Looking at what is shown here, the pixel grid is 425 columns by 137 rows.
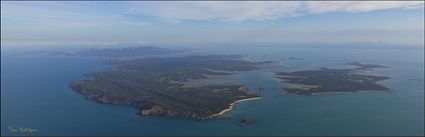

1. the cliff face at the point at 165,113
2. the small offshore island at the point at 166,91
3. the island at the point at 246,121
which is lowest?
the island at the point at 246,121

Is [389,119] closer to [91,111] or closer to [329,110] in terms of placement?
[329,110]

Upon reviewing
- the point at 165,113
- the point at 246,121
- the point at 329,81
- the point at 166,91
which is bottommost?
the point at 246,121

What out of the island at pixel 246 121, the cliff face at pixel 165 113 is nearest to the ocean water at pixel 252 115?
the island at pixel 246 121

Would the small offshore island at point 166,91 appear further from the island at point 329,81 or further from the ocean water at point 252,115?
the island at point 329,81

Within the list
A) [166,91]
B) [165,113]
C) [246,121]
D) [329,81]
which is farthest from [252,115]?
[329,81]

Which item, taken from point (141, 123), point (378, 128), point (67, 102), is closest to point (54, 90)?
point (67, 102)

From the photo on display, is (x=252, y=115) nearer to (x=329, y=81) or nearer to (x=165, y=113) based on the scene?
(x=165, y=113)

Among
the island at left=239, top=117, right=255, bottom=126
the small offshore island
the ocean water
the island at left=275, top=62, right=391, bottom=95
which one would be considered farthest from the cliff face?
the island at left=275, top=62, right=391, bottom=95
